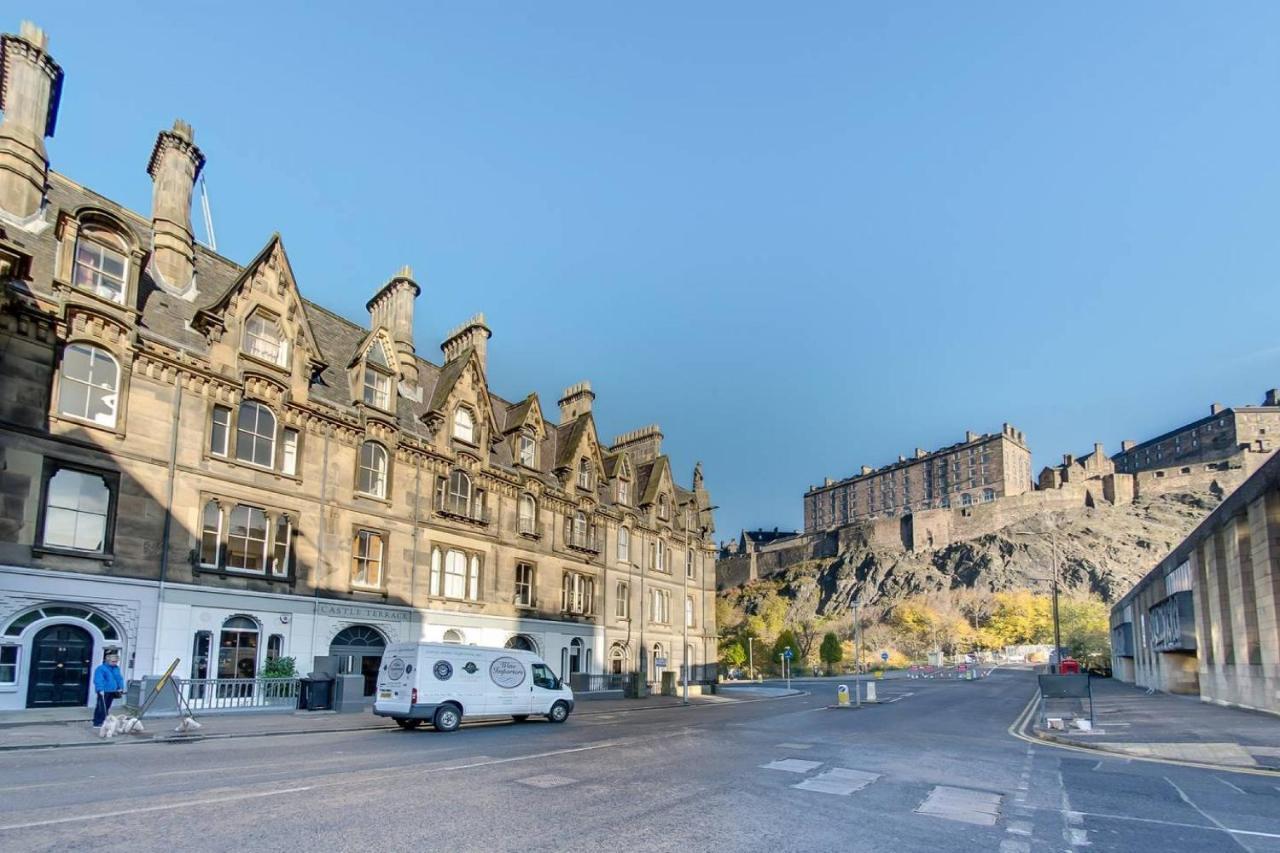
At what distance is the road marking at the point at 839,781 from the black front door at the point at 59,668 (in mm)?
20586

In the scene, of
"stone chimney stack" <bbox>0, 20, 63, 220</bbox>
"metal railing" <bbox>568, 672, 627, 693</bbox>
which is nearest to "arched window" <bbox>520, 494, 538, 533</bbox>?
"metal railing" <bbox>568, 672, 627, 693</bbox>

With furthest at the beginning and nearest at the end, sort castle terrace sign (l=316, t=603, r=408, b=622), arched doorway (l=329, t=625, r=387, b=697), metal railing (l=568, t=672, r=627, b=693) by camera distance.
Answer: metal railing (l=568, t=672, r=627, b=693) < arched doorway (l=329, t=625, r=387, b=697) < castle terrace sign (l=316, t=603, r=408, b=622)

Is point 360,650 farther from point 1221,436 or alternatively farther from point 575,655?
point 1221,436

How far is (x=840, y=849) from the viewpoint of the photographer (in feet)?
27.4

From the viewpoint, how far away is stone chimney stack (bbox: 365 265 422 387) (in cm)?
3528

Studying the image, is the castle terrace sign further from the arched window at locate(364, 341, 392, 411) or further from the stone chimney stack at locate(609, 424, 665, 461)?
the stone chimney stack at locate(609, 424, 665, 461)

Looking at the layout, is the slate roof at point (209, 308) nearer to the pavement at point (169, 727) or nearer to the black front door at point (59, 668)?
the black front door at point (59, 668)

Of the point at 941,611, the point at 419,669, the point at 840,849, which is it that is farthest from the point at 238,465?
the point at 941,611

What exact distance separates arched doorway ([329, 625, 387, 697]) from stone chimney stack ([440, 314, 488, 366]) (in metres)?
14.4

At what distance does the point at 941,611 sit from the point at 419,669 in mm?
130042

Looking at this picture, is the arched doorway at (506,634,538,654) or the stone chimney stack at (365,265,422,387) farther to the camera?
the arched doorway at (506,634,538,654)

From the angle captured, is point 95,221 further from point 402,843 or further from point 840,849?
Answer: point 840,849

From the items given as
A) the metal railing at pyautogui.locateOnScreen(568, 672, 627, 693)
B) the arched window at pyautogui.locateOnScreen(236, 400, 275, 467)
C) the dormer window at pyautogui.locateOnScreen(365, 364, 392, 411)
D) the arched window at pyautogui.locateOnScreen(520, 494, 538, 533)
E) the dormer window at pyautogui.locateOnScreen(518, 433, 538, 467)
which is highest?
the dormer window at pyautogui.locateOnScreen(365, 364, 392, 411)

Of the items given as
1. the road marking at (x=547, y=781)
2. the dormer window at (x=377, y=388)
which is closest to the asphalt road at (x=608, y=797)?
the road marking at (x=547, y=781)
